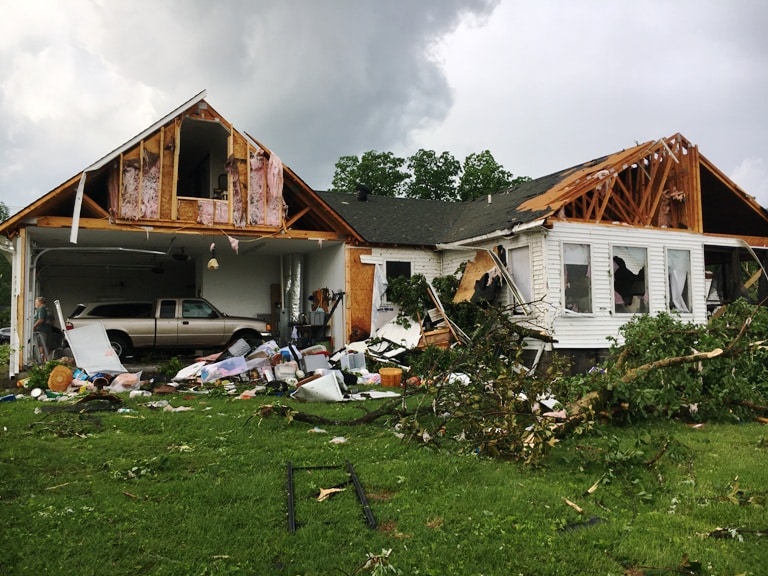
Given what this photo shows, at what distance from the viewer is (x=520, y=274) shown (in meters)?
12.8

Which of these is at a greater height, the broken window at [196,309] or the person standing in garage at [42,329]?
the broken window at [196,309]

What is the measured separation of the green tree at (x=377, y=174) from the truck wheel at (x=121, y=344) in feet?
76.9

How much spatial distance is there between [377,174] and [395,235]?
21.5 meters

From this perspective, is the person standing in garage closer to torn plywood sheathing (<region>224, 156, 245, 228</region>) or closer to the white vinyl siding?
torn plywood sheathing (<region>224, 156, 245, 228</region>)

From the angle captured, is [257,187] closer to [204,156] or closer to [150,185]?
[150,185]

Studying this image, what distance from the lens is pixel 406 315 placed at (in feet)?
47.7

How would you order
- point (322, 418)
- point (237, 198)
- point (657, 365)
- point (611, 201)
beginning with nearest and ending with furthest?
point (657, 365)
point (322, 418)
point (611, 201)
point (237, 198)

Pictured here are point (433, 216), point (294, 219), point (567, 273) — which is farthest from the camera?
point (433, 216)

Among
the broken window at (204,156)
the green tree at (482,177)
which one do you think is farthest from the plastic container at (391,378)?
the green tree at (482,177)

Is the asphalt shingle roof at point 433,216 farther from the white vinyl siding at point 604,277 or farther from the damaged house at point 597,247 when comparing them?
the white vinyl siding at point 604,277

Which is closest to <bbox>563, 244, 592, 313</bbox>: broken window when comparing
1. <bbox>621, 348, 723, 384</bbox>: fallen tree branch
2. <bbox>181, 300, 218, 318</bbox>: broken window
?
<bbox>621, 348, 723, 384</bbox>: fallen tree branch

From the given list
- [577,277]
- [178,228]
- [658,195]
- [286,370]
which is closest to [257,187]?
[178,228]

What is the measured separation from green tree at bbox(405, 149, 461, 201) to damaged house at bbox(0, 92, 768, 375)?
64.7 feet

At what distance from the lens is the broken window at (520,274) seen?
12581 millimetres
